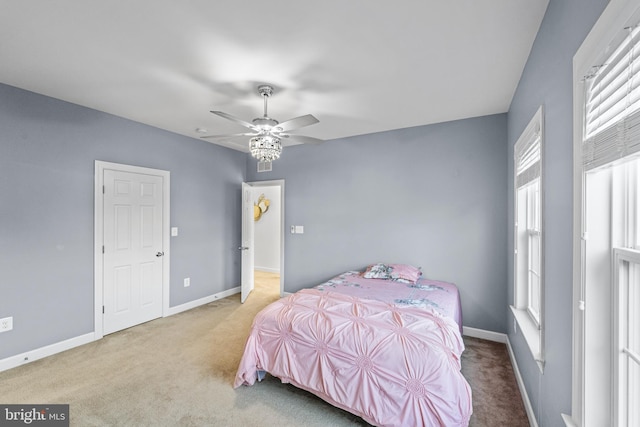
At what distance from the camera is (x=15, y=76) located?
7.76 ft

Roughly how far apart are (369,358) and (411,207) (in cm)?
229

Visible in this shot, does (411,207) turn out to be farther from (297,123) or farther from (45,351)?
(45,351)

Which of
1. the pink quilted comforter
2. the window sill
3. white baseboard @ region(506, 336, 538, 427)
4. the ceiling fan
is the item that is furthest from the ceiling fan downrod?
white baseboard @ region(506, 336, 538, 427)

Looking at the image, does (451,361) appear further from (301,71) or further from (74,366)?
(74,366)

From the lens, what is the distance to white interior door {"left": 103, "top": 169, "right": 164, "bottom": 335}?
10.7 feet

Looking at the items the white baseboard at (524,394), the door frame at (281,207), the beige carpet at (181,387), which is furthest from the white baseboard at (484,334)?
the door frame at (281,207)

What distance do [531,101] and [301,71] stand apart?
1.71 m

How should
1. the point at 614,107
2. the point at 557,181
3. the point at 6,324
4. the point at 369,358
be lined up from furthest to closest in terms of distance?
the point at 6,324 → the point at 369,358 → the point at 557,181 → the point at 614,107

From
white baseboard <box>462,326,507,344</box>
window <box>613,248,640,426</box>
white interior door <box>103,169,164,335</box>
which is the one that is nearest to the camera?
window <box>613,248,640,426</box>

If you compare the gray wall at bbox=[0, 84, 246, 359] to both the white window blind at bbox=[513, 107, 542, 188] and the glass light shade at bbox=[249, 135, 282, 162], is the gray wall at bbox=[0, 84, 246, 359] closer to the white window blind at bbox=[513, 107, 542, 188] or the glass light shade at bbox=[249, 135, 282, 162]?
the glass light shade at bbox=[249, 135, 282, 162]

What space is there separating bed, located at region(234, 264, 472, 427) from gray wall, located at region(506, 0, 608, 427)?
0.48 meters

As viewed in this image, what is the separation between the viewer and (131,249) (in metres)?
3.46

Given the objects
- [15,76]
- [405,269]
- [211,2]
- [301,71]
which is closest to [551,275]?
A: [405,269]

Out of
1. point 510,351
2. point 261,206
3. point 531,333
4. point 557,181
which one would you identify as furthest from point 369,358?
point 261,206
